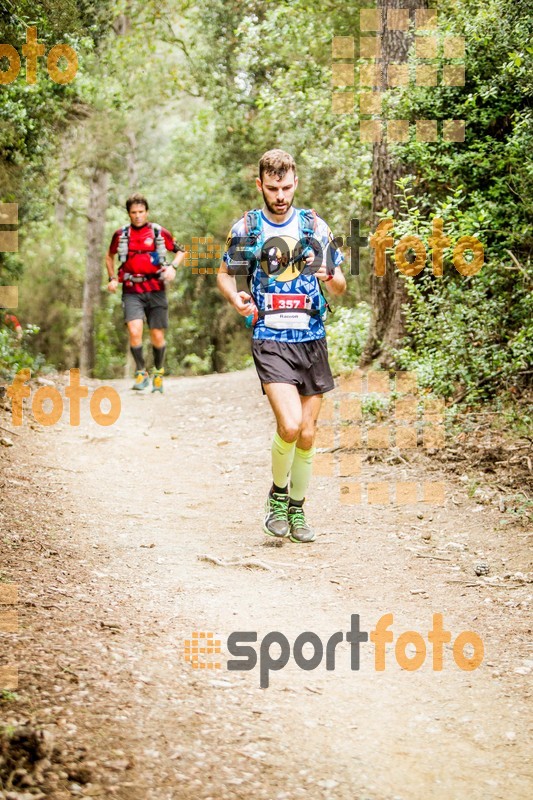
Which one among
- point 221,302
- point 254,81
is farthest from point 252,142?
point 221,302

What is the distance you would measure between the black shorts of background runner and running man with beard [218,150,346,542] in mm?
5351

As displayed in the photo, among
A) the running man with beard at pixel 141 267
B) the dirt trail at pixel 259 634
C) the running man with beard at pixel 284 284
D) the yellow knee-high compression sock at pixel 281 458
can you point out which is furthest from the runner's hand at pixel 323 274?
the running man with beard at pixel 141 267

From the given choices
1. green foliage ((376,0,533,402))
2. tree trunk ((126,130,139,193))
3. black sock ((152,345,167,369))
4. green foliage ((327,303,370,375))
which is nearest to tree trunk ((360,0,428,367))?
green foliage ((327,303,370,375))

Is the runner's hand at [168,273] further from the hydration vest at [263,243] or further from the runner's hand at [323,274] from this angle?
the runner's hand at [323,274]

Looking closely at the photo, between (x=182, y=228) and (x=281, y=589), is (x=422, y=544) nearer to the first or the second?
(x=281, y=589)

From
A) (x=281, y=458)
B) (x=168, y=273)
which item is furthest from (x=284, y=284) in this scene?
(x=168, y=273)

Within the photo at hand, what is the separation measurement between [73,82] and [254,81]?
8.09 meters

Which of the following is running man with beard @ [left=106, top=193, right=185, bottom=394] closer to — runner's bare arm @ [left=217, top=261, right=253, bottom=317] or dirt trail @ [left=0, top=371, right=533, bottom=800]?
dirt trail @ [left=0, top=371, right=533, bottom=800]

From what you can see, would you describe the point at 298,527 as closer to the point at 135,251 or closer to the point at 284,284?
the point at 284,284

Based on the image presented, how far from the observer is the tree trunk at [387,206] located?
8.97 metres

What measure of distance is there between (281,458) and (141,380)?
6.15m

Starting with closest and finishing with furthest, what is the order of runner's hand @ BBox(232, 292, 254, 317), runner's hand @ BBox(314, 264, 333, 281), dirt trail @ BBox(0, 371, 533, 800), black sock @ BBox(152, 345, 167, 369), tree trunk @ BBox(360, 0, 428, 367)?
dirt trail @ BBox(0, 371, 533, 800) < runner's hand @ BBox(232, 292, 254, 317) < runner's hand @ BBox(314, 264, 333, 281) < tree trunk @ BBox(360, 0, 428, 367) < black sock @ BBox(152, 345, 167, 369)

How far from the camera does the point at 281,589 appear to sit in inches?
176

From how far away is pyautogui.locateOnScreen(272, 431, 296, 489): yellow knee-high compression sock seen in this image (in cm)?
529
